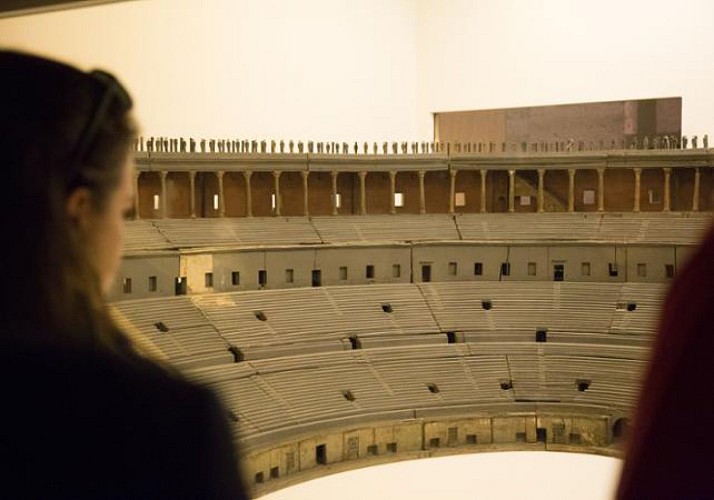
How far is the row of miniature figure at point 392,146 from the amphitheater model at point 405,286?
17 cm

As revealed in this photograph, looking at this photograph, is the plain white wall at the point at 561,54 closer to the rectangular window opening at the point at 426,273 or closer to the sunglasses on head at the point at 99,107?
the rectangular window opening at the point at 426,273

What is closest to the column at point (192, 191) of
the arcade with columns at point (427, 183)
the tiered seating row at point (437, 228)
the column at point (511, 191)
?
the arcade with columns at point (427, 183)

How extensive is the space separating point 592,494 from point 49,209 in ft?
64.9

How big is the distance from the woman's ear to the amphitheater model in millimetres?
19890

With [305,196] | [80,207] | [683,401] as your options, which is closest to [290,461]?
[305,196]

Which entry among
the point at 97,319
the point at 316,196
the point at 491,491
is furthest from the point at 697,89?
the point at 97,319

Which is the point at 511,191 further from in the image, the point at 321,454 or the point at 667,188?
the point at 321,454

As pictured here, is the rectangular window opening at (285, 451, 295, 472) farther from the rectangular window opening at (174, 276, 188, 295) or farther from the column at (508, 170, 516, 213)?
the column at (508, 170, 516, 213)

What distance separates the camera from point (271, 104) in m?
30.0

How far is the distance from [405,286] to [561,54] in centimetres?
971

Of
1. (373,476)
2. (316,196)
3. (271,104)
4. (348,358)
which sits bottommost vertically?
(373,476)

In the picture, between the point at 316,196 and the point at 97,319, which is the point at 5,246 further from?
the point at 316,196

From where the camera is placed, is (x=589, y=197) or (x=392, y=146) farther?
(x=392, y=146)

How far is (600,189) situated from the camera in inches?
1282
